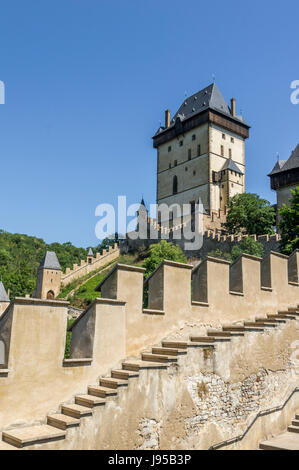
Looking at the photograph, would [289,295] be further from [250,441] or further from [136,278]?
[136,278]

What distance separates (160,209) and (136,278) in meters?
59.8

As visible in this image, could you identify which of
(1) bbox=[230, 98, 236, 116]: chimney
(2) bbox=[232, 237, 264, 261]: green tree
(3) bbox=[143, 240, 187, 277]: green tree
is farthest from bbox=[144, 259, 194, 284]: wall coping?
(1) bbox=[230, 98, 236, 116]: chimney

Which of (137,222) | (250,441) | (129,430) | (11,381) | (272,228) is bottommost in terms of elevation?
(250,441)

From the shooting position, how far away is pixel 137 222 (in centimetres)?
5862

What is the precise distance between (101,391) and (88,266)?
50284mm

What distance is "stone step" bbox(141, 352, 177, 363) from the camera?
586cm

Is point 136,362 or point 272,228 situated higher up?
point 272,228

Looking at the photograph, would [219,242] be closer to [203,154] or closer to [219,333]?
[203,154]

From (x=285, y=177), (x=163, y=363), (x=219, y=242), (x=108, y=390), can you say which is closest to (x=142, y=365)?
(x=163, y=363)

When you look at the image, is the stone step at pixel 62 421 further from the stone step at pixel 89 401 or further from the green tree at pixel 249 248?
the green tree at pixel 249 248

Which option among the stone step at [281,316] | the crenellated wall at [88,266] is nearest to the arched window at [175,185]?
the crenellated wall at [88,266]

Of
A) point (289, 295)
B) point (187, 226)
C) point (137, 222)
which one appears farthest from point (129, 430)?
point (137, 222)

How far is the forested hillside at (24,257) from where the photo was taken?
168 ft

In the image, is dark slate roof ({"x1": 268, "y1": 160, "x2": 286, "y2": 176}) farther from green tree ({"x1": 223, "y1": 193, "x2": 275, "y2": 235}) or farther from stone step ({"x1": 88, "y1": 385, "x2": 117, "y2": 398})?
stone step ({"x1": 88, "y1": 385, "x2": 117, "y2": 398})
